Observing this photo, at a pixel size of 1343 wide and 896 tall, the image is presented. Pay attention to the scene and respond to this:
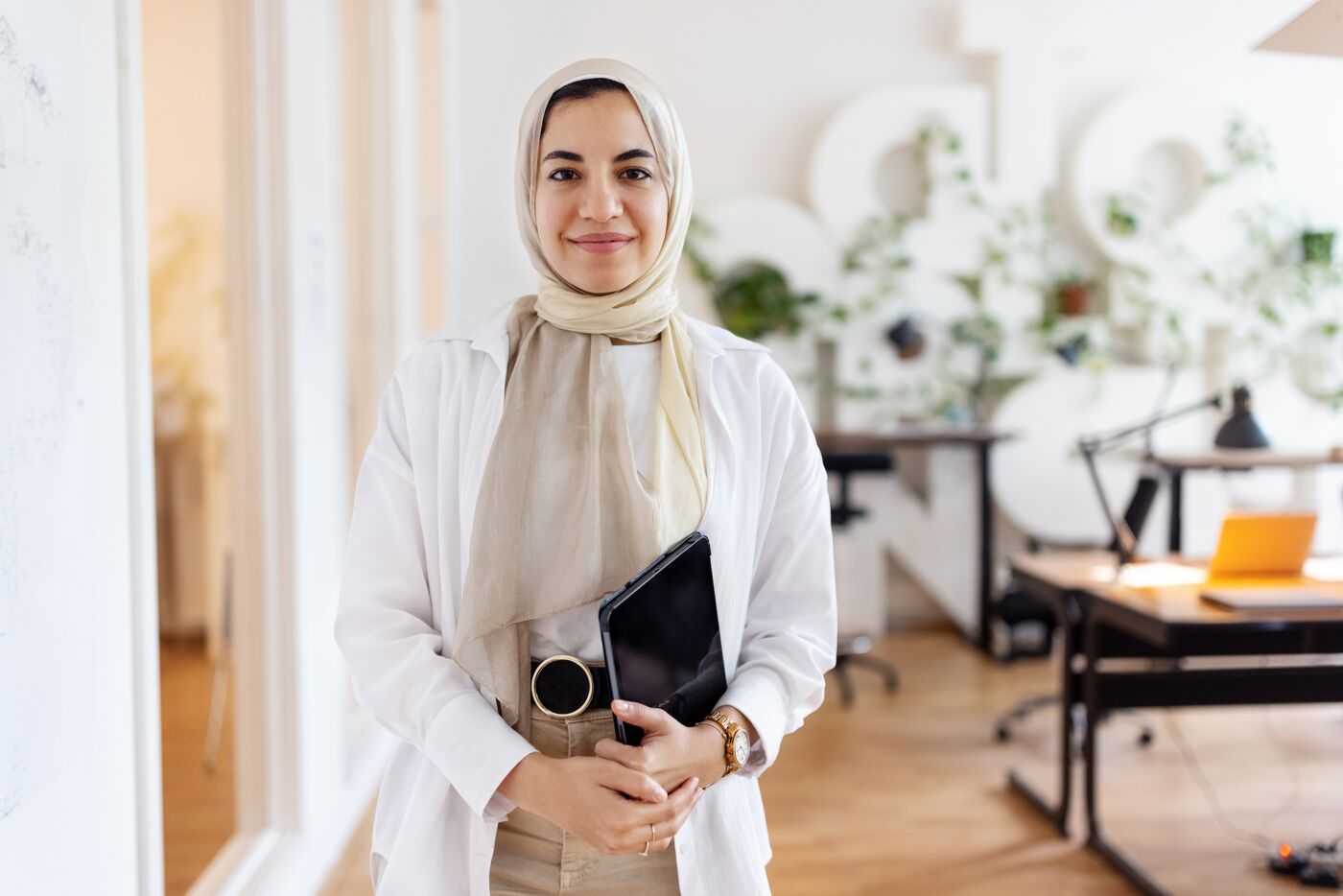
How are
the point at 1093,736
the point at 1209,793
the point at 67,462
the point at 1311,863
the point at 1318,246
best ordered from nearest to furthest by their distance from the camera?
the point at 67,462 < the point at 1311,863 < the point at 1093,736 < the point at 1209,793 < the point at 1318,246

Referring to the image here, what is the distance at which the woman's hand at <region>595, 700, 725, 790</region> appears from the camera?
1.11 meters

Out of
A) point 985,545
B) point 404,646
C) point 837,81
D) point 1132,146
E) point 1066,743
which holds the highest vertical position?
point 837,81

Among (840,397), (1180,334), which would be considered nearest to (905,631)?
(840,397)

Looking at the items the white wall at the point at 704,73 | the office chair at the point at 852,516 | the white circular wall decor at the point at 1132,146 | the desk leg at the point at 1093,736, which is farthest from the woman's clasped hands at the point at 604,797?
the white circular wall decor at the point at 1132,146

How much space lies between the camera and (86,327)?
4.95 ft

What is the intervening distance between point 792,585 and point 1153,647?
7.57 feet

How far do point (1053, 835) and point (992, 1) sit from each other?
3.93 m

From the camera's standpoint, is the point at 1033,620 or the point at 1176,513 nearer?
the point at 1176,513

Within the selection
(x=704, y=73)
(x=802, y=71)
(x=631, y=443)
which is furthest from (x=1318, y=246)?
(x=631, y=443)

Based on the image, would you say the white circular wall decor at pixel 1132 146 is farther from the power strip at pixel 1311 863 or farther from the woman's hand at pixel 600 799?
the woman's hand at pixel 600 799

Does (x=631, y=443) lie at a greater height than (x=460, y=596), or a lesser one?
greater

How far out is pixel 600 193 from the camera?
1.20 metres

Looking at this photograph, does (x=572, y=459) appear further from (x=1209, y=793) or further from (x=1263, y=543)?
(x=1209, y=793)

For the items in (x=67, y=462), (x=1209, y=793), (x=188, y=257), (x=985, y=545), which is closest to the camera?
(x=67, y=462)
